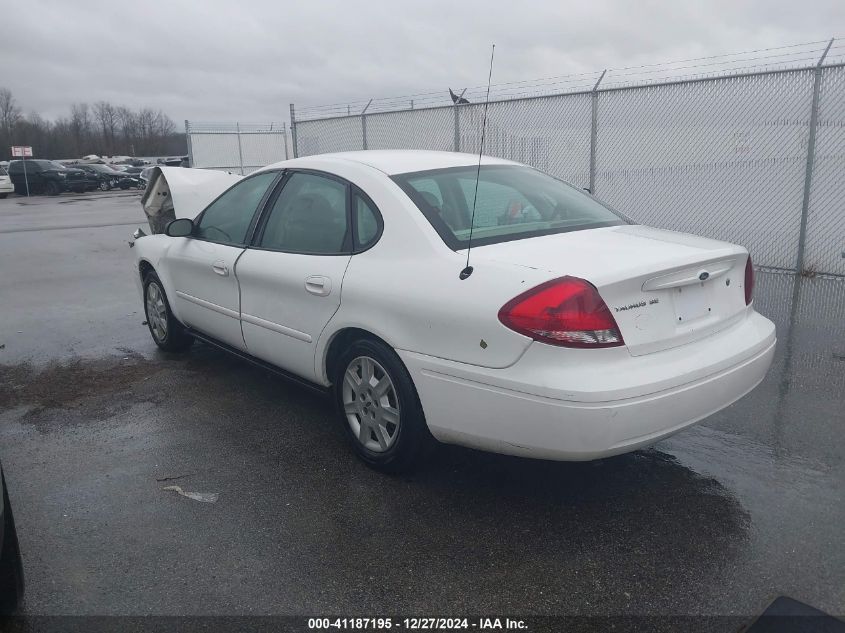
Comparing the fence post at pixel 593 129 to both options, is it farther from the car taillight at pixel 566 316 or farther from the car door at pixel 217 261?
the car taillight at pixel 566 316

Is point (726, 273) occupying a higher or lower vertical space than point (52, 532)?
higher

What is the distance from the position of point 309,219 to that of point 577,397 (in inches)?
81.1

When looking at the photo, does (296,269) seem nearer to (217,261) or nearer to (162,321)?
(217,261)

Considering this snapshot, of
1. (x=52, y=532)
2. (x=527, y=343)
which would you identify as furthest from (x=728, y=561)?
(x=52, y=532)

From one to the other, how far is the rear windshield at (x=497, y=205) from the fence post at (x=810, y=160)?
5039 millimetres

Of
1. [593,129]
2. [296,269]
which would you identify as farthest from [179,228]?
[593,129]

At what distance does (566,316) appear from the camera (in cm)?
298

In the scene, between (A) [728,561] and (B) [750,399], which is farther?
(B) [750,399]

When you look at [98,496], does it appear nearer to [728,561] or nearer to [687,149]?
[728,561]

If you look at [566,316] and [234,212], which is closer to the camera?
[566,316]

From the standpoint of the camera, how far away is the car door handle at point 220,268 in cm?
482

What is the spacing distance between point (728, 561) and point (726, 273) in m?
1.30

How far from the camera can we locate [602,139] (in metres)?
10.1

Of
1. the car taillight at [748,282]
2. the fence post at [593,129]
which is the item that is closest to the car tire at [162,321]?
the car taillight at [748,282]
